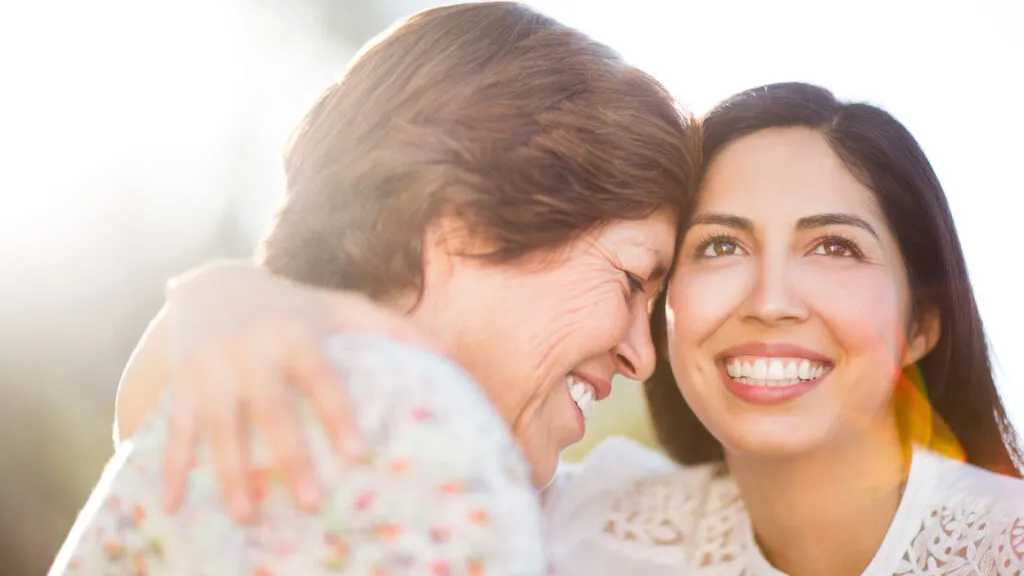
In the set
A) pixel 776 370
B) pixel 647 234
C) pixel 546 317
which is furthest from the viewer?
pixel 776 370

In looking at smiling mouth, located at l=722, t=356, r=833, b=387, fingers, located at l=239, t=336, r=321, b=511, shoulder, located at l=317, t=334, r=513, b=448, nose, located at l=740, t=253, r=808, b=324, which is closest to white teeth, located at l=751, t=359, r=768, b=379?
smiling mouth, located at l=722, t=356, r=833, b=387

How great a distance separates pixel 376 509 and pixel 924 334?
185 centimetres

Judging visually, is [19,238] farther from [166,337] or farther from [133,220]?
[166,337]

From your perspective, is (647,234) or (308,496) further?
(647,234)

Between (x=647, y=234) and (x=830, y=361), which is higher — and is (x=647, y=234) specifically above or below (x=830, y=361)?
above

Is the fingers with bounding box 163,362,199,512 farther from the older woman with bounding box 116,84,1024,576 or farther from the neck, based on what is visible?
the neck

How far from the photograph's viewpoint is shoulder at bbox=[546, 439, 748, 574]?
8.27 ft

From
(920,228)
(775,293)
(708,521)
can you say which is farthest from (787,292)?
(708,521)

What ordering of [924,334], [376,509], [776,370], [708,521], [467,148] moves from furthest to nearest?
[708,521], [924,334], [776,370], [467,148], [376,509]

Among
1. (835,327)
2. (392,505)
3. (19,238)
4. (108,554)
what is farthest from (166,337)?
(19,238)

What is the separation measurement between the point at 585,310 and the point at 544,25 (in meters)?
0.58

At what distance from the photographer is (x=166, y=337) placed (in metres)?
1.61

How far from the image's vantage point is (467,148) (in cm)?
172

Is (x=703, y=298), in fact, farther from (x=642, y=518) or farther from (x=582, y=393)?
(x=642, y=518)
